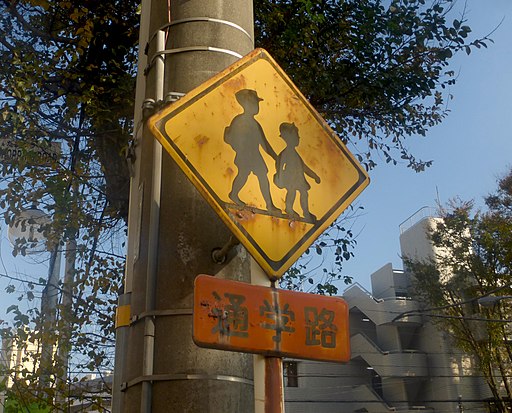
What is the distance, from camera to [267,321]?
5.59ft

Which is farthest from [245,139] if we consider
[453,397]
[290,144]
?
[453,397]

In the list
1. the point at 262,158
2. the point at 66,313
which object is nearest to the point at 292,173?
the point at 262,158

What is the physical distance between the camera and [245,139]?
2100 mm

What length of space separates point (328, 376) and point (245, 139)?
2909cm

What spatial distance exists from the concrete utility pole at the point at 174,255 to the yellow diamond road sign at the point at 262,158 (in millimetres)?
317

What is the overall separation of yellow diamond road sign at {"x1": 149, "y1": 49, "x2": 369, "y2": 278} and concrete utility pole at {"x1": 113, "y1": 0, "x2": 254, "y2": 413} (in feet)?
1.04

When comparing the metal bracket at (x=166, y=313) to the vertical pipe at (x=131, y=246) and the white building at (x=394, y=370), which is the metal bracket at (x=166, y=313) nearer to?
the vertical pipe at (x=131, y=246)

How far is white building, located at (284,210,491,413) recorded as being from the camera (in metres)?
27.7

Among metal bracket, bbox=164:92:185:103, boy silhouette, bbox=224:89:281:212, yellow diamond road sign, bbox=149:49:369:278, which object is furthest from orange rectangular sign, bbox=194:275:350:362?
metal bracket, bbox=164:92:185:103

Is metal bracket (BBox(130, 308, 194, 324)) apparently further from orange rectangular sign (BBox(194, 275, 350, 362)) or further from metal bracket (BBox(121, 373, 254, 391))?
orange rectangular sign (BBox(194, 275, 350, 362))

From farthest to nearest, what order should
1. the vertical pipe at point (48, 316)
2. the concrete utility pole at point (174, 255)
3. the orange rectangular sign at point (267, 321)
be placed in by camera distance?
the vertical pipe at point (48, 316), the concrete utility pole at point (174, 255), the orange rectangular sign at point (267, 321)

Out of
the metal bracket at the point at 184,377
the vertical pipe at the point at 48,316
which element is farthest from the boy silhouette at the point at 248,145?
the vertical pipe at the point at 48,316

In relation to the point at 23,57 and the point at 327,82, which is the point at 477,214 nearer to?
the point at 327,82

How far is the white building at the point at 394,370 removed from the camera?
2770 cm
